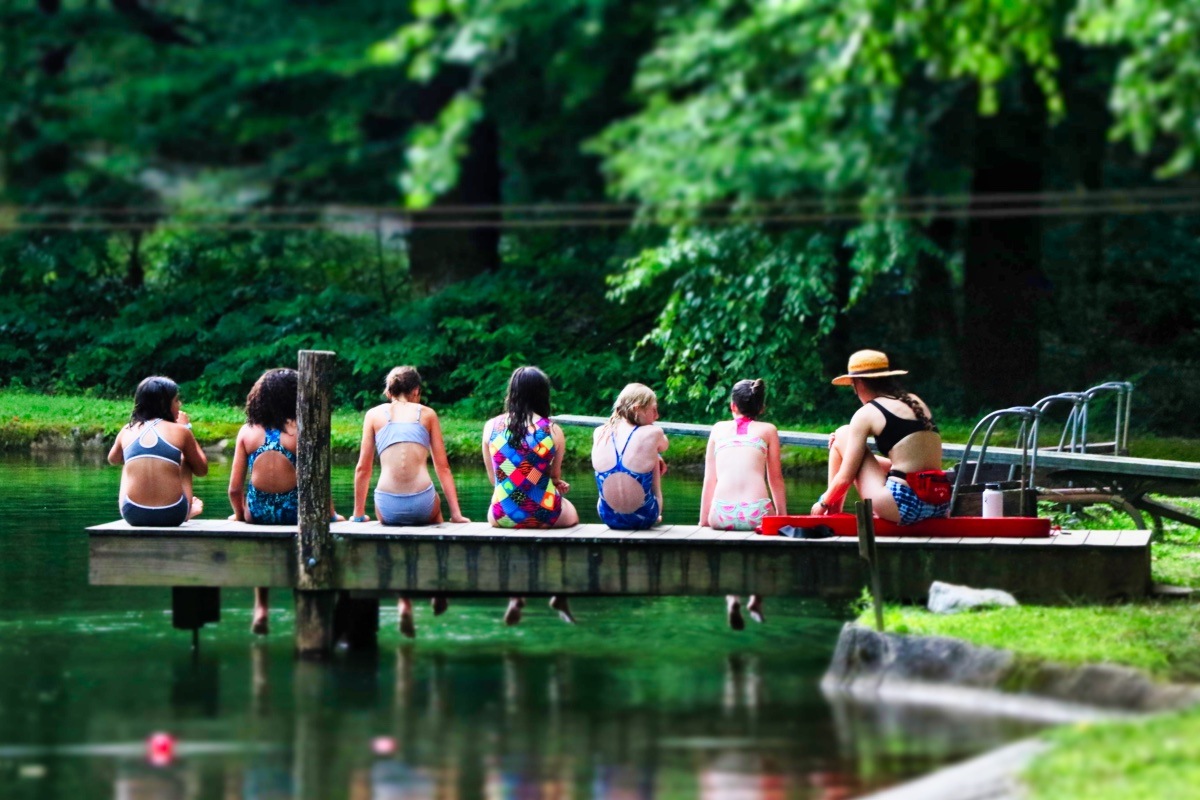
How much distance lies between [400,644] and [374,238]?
2239 cm

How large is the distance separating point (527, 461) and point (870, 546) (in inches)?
90.2

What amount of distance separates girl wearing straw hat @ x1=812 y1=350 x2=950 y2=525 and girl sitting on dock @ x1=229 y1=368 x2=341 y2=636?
300 centimetres

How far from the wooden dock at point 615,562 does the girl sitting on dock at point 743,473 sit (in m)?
0.27

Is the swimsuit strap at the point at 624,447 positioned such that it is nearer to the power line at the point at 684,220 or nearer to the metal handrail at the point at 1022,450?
the power line at the point at 684,220

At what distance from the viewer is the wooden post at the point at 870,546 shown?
9.97 meters

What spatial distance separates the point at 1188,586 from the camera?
37.9 ft

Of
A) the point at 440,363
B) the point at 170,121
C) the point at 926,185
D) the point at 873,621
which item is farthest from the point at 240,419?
the point at 873,621

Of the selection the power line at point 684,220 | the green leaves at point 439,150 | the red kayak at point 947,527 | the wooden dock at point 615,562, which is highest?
the power line at point 684,220

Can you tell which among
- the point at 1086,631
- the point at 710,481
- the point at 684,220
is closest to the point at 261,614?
the point at 710,481

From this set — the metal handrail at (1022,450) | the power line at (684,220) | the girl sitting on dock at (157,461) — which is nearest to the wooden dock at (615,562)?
the girl sitting on dock at (157,461)

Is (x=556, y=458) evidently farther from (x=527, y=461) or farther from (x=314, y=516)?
(x=314, y=516)

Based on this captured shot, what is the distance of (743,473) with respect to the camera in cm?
1160

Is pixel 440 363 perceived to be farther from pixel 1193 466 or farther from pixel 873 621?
pixel 873 621

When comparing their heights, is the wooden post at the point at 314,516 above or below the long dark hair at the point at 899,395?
below
